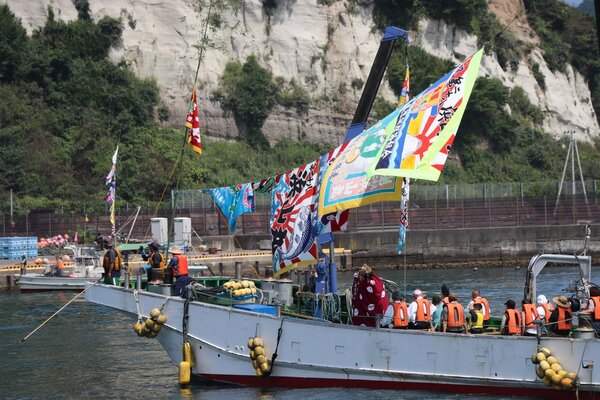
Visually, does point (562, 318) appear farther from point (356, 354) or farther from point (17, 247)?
point (17, 247)

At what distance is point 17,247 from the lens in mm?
63312

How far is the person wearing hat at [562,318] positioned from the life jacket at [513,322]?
710 mm

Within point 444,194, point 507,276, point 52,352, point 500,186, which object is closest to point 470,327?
point 52,352

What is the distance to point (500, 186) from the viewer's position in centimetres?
8212

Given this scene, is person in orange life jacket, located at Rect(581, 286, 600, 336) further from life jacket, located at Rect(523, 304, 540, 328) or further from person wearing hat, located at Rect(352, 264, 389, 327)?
person wearing hat, located at Rect(352, 264, 389, 327)

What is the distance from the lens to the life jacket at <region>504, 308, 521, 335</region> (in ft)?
77.6

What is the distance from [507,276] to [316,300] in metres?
34.3

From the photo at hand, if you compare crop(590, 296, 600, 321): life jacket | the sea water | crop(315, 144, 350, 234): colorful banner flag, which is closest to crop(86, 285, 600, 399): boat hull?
the sea water

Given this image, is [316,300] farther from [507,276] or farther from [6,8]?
[6,8]

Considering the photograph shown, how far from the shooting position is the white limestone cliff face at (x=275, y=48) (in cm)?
8738

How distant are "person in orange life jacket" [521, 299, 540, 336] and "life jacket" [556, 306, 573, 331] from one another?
1.49 ft

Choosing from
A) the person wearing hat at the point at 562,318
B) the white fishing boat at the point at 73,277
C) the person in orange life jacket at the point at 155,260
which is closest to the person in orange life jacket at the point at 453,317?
the person wearing hat at the point at 562,318

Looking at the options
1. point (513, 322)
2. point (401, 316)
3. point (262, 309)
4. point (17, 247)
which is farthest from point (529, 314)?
point (17, 247)

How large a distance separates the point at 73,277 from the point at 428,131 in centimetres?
3576
